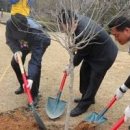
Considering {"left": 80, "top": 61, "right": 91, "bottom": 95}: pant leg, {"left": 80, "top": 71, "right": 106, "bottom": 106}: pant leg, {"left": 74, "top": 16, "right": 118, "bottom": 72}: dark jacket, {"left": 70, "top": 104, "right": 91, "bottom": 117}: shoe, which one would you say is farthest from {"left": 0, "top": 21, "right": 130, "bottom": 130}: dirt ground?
{"left": 74, "top": 16, "right": 118, "bottom": 72}: dark jacket

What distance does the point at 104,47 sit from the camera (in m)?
6.43

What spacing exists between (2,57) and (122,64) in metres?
3.03

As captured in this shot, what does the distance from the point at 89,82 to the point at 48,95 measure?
1.00 m

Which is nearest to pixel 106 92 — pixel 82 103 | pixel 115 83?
pixel 115 83

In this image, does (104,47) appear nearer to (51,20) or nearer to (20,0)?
(51,20)

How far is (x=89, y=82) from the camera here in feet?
22.8

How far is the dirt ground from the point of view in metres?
6.37

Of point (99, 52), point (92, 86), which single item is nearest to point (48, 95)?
point (92, 86)

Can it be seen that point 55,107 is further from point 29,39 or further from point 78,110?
point 29,39

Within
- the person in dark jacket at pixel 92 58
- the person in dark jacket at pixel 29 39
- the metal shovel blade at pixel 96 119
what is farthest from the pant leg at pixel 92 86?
the person in dark jacket at pixel 29 39

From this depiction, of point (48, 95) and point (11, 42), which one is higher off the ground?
point (11, 42)

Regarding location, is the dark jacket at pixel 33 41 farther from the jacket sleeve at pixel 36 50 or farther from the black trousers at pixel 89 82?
the black trousers at pixel 89 82

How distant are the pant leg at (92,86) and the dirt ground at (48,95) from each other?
0.70ft

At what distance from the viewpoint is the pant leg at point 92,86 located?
6590 millimetres
